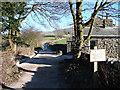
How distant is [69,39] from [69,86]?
1137cm

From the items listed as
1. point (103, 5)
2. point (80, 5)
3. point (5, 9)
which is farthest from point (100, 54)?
point (5, 9)

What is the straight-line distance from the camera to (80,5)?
6.70 metres

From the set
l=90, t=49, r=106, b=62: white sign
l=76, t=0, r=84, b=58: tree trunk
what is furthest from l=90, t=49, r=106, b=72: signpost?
l=76, t=0, r=84, b=58: tree trunk

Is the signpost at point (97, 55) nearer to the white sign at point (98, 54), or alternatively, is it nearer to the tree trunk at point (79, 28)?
the white sign at point (98, 54)

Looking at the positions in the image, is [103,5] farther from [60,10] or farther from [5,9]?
[5,9]

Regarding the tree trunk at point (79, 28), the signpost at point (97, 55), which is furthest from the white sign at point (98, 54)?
the tree trunk at point (79, 28)

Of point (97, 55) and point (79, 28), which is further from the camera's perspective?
point (79, 28)

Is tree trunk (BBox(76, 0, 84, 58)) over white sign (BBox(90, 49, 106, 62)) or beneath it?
over

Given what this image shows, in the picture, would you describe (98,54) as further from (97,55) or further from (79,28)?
(79,28)

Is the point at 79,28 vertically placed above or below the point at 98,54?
above

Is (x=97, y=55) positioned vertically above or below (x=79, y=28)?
below

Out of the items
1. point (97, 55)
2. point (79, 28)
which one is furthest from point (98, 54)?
point (79, 28)

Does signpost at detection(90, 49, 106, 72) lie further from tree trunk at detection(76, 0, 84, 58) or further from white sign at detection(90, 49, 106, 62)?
tree trunk at detection(76, 0, 84, 58)

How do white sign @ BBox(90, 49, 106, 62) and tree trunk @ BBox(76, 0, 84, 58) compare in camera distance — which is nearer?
→ white sign @ BBox(90, 49, 106, 62)
